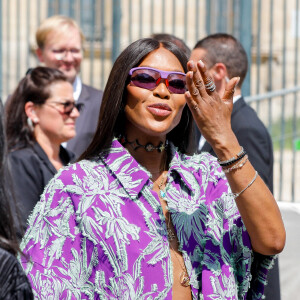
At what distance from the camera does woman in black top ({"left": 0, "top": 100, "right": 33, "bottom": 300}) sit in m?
1.83

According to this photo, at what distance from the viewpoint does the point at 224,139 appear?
247 centimetres

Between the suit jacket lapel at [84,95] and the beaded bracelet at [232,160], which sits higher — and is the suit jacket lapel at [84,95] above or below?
below

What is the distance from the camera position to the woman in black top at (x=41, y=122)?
179 inches

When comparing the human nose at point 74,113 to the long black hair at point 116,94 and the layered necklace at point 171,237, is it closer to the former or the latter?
the long black hair at point 116,94

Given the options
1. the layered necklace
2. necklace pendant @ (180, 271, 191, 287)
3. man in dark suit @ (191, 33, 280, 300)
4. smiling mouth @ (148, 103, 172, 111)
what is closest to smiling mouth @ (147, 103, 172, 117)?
smiling mouth @ (148, 103, 172, 111)

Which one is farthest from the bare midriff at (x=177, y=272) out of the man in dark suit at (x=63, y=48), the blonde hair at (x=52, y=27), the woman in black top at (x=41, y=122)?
the blonde hair at (x=52, y=27)

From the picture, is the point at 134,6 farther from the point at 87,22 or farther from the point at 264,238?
the point at 264,238

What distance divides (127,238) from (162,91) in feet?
1.87

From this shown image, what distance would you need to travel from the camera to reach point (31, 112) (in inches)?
195

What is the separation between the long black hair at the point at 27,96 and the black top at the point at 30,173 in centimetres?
17

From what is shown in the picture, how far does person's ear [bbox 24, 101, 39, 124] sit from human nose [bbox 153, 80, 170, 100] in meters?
2.24

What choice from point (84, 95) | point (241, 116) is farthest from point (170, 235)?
point (84, 95)

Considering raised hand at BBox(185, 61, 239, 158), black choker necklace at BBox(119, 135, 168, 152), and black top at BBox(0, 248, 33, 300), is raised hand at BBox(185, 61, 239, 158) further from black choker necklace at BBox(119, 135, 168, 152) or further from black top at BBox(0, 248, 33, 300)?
black top at BBox(0, 248, 33, 300)

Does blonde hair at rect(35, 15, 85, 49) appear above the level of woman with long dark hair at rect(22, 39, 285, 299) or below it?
above
